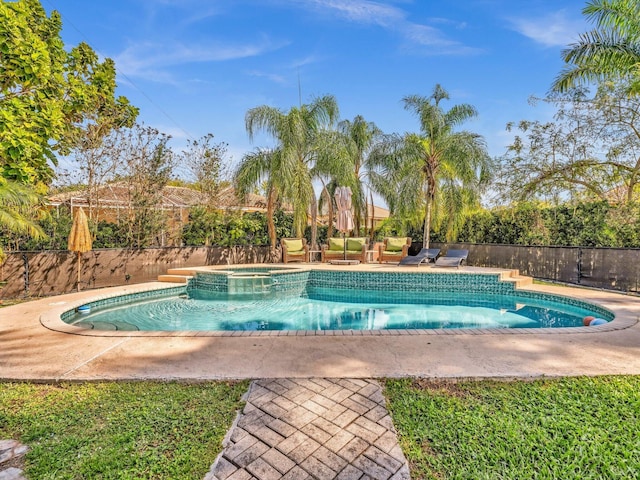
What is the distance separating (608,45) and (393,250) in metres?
9.24

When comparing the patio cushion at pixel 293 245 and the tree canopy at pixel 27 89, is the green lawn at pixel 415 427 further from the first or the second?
the patio cushion at pixel 293 245

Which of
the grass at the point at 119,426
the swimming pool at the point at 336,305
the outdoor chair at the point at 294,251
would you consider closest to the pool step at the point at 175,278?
the swimming pool at the point at 336,305

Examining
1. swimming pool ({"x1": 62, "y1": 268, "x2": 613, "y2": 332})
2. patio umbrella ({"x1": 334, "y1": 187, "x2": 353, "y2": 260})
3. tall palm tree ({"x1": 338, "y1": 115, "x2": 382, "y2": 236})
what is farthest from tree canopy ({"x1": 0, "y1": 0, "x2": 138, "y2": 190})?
tall palm tree ({"x1": 338, "y1": 115, "x2": 382, "y2": 236})

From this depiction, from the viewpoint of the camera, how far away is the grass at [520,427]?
2.15 meters

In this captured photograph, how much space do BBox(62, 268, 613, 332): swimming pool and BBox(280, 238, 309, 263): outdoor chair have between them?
298 cm

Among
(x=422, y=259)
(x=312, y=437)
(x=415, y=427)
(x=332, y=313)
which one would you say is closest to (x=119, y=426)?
(x=312, y=437)

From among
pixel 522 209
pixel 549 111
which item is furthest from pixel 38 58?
pixel 549 111

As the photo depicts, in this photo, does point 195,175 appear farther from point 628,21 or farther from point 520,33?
point 628,21

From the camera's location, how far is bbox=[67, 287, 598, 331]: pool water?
6.82 meters

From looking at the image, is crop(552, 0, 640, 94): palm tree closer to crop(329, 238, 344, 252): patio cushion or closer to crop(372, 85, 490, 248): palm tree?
crop(372, 85, 490, 248): palm tree

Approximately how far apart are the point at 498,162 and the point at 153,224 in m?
15.1

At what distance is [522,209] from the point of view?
13.7 metres

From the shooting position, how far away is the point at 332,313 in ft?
26.2

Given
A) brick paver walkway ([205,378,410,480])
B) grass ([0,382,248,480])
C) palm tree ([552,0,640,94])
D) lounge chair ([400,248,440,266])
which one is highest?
palm tree ([552,0,640,94])
